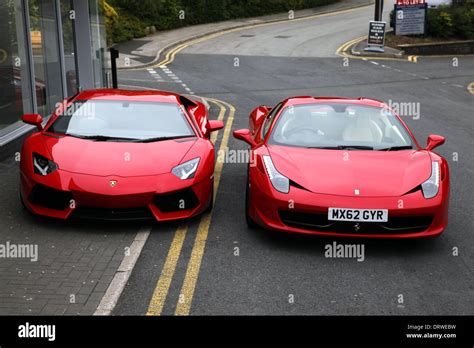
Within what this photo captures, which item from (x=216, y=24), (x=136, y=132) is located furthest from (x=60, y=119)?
(x=216, y=24)

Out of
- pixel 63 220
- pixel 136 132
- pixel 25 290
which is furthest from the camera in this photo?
pixel 136 132

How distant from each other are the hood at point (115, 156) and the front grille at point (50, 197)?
281 millimetres

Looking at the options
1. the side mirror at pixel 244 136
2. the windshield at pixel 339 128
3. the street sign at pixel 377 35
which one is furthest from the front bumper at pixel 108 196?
the street sign at pixel 377 35

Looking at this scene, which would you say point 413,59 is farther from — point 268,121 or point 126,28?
point 268,121

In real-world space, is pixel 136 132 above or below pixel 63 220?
above

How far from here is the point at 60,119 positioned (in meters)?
8.15

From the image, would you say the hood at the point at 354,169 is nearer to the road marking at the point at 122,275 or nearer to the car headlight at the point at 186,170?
the car headlight at the point at 186,170

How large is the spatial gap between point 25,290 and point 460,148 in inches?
340

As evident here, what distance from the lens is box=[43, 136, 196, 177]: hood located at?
23.1 ft

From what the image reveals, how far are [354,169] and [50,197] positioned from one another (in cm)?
318

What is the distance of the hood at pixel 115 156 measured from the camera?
7.05 meters

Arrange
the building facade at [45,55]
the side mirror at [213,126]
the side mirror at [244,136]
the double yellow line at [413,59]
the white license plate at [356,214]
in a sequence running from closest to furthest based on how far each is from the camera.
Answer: the white license plate at [356,214], the side mirror at [244,136], the side mirror at [213,126], the building facade at [45,55], the double yellow line at [413,59]

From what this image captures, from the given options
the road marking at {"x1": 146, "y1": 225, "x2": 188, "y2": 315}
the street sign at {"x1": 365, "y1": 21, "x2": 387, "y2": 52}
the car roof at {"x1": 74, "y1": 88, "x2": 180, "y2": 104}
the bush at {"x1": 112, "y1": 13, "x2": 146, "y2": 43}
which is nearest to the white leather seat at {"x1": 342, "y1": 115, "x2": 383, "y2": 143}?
the road marking at {"x1": 146, "y1": 225, "x2": 188, "y2": 315}

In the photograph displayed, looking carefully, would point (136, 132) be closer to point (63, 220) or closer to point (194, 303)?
point (63, 220)
